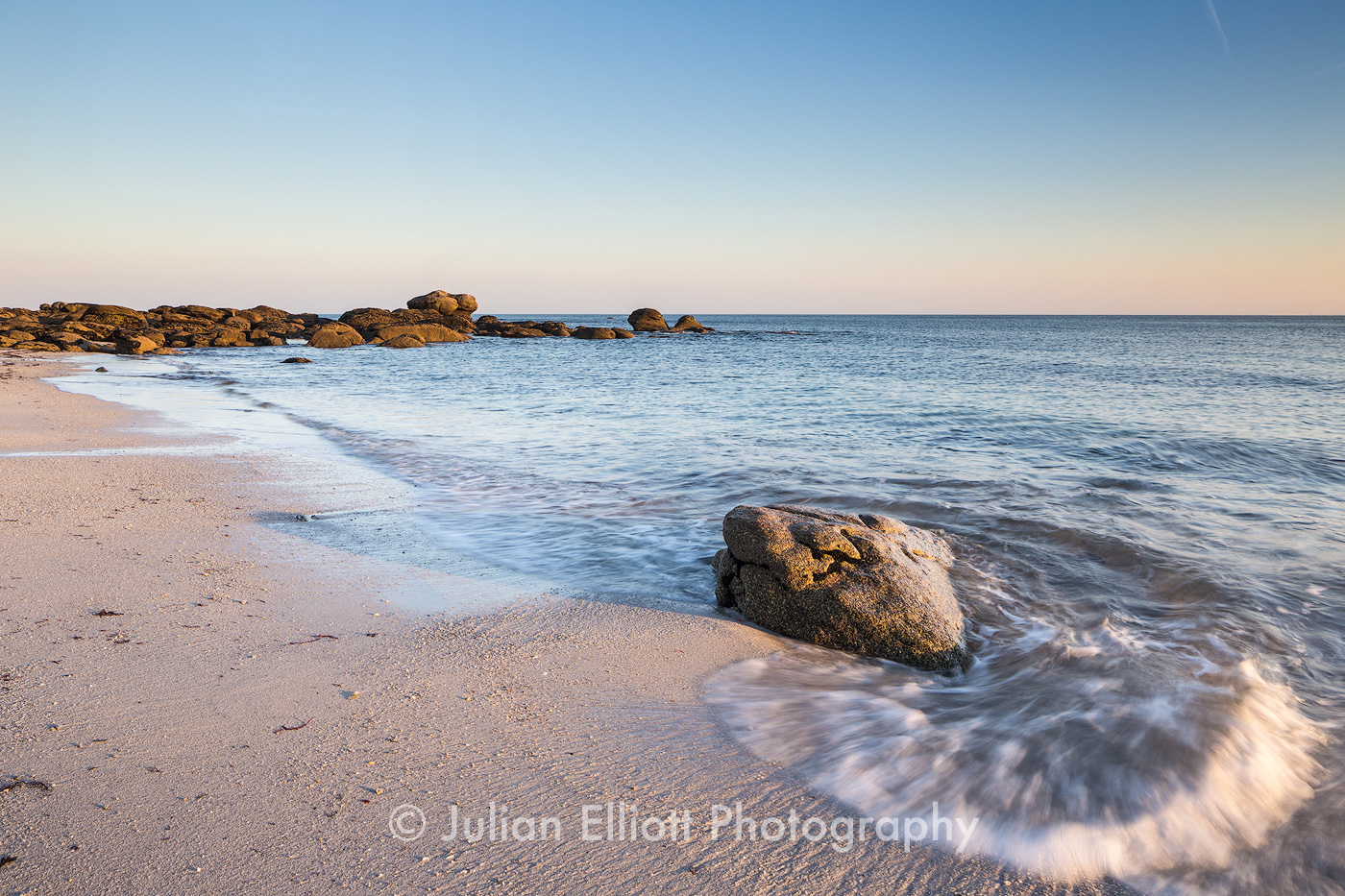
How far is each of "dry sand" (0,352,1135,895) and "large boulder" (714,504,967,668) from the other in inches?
12.2

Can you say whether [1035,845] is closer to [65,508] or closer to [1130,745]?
[1130,745]

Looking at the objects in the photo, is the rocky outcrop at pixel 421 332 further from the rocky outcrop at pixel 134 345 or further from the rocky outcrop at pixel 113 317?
the rocky outcrop at pixel 134 345

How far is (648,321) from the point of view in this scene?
235 ft

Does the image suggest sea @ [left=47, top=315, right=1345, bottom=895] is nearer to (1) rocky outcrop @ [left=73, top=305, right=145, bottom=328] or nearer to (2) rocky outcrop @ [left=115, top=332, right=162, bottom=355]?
(2) rocky outcrop @ [left=115, top=332, right=162, bottom=355]

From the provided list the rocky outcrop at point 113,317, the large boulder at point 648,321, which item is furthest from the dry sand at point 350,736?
the large boulder at point 648,321

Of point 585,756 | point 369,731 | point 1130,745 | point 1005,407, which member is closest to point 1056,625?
point 1130,745

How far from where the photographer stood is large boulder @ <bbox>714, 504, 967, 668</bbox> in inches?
167

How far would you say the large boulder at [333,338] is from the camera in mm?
43156

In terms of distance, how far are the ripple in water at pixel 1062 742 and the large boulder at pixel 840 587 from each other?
0.54 feet

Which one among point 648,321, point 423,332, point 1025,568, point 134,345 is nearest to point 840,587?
point 1025,568

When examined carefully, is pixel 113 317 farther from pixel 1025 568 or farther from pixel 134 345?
pixel 1025 568

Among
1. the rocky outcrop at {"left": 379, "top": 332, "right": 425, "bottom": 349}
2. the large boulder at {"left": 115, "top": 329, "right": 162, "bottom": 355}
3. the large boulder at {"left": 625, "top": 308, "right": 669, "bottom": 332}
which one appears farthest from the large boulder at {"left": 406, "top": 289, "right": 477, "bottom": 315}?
the large boulder at {"left": 115, "top": 329, "right": 162, "bottom": 355}

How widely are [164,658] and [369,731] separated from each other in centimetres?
137

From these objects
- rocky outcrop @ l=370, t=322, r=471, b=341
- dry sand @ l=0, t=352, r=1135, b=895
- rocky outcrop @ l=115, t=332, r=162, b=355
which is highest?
rocky outcrop @ l=370, t=322, r=471, b=341
